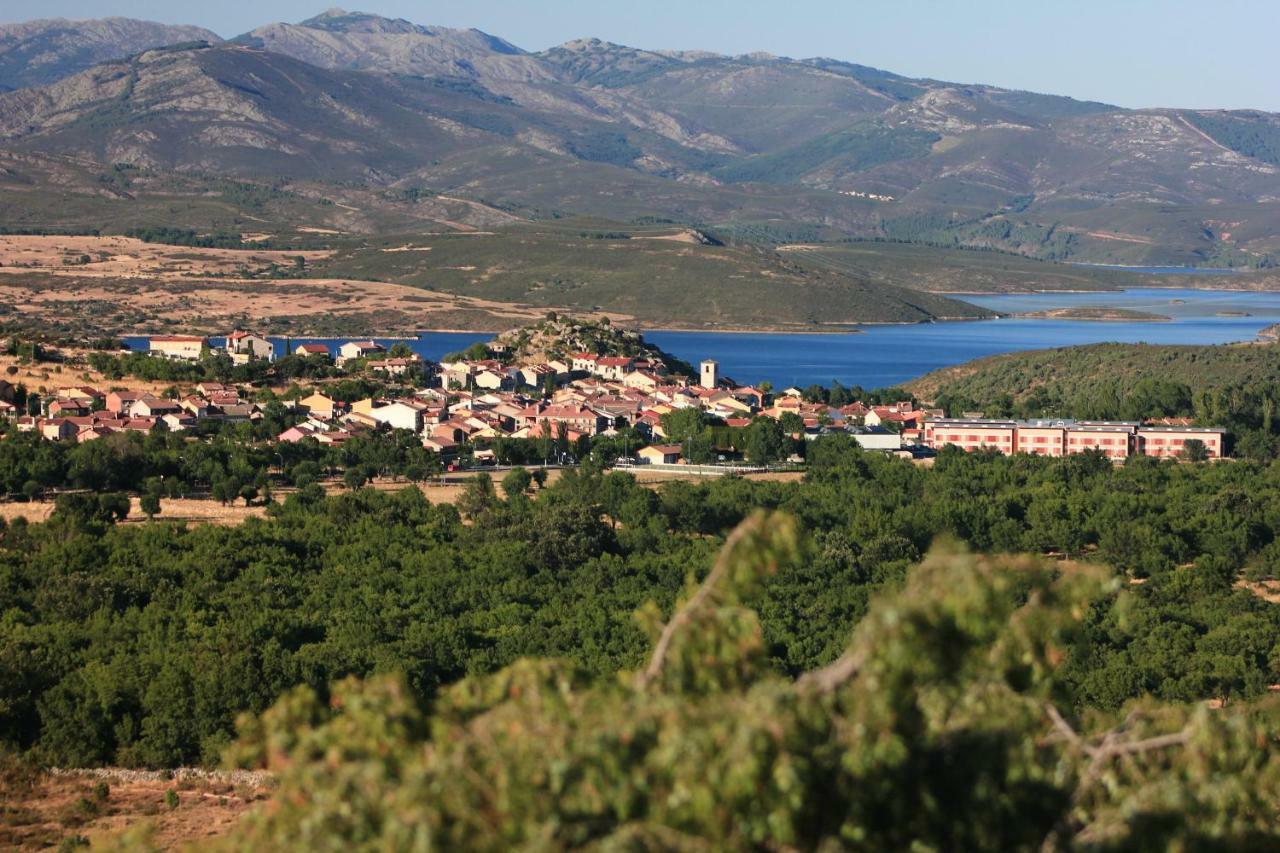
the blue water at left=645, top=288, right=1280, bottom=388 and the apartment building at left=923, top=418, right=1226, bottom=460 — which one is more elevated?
the apartment building at left=923, top=418, right=1226, bottom=460

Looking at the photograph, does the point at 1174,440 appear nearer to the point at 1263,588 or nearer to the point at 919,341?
the point at 1263,588

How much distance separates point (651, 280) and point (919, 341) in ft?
70.2

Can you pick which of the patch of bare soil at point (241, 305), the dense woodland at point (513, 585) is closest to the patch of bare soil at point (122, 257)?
the patch of bare soil at point (241, 305)

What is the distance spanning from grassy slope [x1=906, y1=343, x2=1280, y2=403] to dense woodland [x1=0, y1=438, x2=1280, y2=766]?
24531 mm

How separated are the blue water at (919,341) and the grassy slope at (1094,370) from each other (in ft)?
15.6

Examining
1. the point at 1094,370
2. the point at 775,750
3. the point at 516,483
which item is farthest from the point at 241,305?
the point at 775,750

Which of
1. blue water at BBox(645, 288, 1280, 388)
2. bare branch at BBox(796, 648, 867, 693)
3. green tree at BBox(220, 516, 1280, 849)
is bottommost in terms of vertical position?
blue water at BBox(645, 288, 1280, 388)

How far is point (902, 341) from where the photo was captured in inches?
3895

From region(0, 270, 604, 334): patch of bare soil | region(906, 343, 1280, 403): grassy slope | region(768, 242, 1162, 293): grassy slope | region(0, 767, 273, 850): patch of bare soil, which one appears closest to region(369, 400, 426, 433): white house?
region(906, 343, 1280, 403): grassy slope

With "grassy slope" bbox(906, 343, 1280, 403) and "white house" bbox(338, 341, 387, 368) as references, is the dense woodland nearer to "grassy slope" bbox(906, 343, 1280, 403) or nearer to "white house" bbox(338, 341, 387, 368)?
"white house" bbox(338, 341, 387, 368)

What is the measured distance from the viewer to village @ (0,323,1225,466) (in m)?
43.7

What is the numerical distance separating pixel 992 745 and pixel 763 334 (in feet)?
315

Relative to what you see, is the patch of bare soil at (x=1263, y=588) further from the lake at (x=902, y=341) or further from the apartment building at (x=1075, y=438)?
the lake at (x=902, y=341)

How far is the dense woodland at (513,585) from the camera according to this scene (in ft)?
65.7
